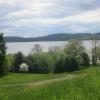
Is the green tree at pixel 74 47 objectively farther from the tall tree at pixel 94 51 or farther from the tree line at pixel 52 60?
the tall tree at pixel 94 51

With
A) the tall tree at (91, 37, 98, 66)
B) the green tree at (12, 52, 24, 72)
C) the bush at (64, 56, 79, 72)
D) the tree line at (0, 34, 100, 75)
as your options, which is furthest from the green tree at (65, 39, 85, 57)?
the bush at (64, 56, 79, 72)

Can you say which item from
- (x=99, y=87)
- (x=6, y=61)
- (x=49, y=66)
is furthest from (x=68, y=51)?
(x=99, y=87)

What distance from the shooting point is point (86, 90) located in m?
8.52

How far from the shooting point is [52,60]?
294 ft

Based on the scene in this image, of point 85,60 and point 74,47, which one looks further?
point 74,47

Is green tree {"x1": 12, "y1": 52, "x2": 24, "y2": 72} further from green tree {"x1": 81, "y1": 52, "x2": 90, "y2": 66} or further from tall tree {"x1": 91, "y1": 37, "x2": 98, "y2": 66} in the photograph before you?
tall tree {"x1": 91, "y1": 37, "x2": 98, "y2": 66}

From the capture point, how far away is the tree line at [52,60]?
8156 centimetres

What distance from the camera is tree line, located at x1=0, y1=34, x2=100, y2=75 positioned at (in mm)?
81562

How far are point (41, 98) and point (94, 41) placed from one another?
335ft

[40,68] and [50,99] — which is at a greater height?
[50,99]

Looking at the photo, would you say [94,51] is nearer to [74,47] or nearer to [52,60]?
[74,47]

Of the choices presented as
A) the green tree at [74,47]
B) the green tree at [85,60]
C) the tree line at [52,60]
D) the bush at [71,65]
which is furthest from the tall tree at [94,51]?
the bush at [71,65]

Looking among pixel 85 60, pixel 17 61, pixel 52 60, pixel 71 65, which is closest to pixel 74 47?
pixel 85 60

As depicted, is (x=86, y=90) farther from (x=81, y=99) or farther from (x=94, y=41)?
(x=94, y=41)
